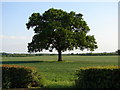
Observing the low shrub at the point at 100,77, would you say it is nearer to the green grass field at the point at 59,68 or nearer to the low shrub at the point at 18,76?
the green grass field at the point at 59,68

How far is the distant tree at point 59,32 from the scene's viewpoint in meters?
48.4

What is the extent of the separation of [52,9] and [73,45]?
935cm

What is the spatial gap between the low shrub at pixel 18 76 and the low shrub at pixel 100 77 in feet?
8.70

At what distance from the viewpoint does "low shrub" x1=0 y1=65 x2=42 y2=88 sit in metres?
12.7

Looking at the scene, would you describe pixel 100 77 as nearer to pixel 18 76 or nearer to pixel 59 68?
pixel 18 76

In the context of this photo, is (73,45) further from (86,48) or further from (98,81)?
(98,81)

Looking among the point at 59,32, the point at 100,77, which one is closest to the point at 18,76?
the point at 100,77

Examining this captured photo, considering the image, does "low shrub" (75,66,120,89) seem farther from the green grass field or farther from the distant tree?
the distant tree

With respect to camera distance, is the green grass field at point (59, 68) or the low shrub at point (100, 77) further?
the green grass field at point (59, 68)

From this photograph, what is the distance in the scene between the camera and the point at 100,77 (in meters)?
11.4

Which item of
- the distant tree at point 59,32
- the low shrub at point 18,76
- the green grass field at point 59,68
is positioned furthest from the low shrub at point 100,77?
the distant tree at point 59,32

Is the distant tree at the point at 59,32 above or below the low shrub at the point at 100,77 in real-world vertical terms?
above

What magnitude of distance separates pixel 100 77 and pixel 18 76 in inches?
164

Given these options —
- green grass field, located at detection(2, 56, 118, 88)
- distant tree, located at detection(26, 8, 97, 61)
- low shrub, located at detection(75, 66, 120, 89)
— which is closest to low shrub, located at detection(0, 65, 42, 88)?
green grass field, located at detection(2, 56, 118, 88)
